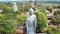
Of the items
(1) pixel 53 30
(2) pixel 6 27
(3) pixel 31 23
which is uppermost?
(3) pixel 31 23

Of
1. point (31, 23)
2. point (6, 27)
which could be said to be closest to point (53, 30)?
point (31, 23)

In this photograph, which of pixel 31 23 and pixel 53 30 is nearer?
pixel 31 23

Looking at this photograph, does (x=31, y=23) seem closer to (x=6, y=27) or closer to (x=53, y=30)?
(x=6, y=27)

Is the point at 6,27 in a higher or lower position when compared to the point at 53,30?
higher

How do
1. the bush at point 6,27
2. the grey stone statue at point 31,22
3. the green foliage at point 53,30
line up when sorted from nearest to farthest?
the grey stone statue at point 31,22 → the bush at point 6,27 → the green foliage at point 53,30

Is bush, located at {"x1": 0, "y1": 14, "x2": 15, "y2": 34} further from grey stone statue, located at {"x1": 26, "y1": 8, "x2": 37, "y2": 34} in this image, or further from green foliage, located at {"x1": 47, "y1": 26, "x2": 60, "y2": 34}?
green foliage, located at {"x1": 47, "y1": 26, "x2": 60, "y2": 34}

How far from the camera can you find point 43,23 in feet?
33.6

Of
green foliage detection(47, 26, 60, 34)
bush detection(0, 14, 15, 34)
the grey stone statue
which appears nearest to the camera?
the grey stone statue

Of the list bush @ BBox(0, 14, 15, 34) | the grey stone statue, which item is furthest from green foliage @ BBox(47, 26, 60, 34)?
bush @ BBox(0, 14, 15, 34)

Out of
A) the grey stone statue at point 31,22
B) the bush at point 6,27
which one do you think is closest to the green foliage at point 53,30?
the grey stone statue at point 31,22

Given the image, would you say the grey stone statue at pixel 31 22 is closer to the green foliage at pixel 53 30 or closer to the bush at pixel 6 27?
the bush at pixel 6 27

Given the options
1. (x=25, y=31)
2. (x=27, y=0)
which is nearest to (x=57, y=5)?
(x=27, y=0)

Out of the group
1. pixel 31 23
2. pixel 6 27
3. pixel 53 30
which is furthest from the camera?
pixel 53 30

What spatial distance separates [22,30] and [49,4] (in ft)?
38.0
